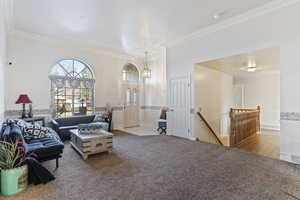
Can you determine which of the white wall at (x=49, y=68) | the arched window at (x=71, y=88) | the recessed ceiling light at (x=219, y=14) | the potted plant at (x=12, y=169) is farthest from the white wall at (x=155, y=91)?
the potted plant at (x=12, y=169)

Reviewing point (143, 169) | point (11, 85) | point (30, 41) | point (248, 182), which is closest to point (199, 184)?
point (248, 182)

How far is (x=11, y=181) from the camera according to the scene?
209 centimetres

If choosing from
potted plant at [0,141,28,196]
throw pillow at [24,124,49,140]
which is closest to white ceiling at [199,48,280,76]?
throw pillow at [24,124,49,140]

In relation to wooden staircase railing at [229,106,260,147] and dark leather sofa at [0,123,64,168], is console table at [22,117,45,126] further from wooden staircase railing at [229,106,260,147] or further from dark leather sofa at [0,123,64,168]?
wooden staircase railing at [229,106,260,147]

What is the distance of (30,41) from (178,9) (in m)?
4.57

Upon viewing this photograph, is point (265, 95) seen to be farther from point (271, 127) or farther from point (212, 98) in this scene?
point (212, 98)

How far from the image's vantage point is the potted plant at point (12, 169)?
2084 mm

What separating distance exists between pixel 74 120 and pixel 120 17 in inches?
143

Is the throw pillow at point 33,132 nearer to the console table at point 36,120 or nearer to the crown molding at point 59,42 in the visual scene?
the console table at point 36,120

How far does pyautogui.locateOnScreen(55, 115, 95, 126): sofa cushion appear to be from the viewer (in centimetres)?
507

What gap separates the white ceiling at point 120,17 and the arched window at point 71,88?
109cm

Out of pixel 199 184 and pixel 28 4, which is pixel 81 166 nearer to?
pixel 199 184

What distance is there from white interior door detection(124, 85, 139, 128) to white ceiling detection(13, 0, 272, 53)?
2.64 m

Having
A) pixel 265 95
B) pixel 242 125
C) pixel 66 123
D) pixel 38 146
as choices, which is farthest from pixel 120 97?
pixel 265 95
